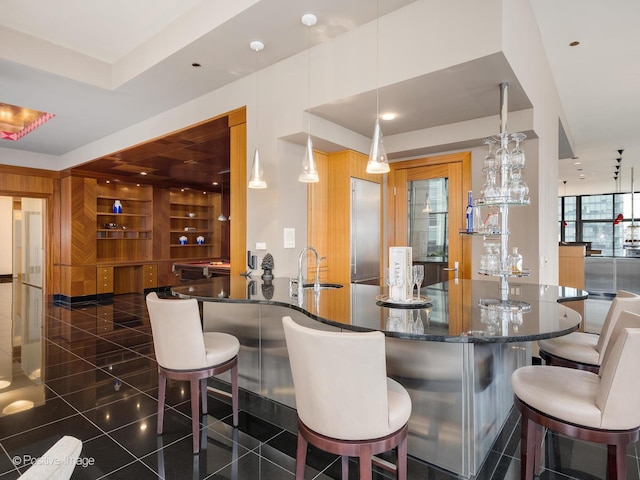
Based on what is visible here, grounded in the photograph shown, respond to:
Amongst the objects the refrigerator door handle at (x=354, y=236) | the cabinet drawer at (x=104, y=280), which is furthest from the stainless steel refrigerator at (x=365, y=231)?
the cabinet drawer at (x=104, y=280)

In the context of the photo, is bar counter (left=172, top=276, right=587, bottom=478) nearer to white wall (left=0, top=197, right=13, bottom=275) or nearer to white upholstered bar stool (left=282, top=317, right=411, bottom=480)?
white upholstered bar stool (left=282, top=317, right=411, bottom=480)

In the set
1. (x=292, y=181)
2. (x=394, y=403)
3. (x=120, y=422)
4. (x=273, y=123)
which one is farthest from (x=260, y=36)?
(x=120, y=422)

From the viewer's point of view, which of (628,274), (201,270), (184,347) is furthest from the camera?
(628,274)

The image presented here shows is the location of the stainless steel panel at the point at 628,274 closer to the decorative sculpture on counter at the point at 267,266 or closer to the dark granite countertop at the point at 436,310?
the dark granite countertop at the point at 436,310

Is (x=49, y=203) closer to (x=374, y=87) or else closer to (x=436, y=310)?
(x=374, y=87)

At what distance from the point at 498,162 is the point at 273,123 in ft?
7.50

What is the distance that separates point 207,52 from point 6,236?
1295cm

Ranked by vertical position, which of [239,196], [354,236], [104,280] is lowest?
[104,280]

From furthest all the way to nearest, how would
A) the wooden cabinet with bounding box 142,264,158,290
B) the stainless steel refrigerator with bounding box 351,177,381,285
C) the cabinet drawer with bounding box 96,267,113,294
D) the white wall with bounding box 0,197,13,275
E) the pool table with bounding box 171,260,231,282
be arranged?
the white wall with bounding box 0,197,13,275 < the wooden cabinet with bounding box 142,264,158,290 < the cabinet drawer with bounding box 96,267,113,294 < the pool table with bounding box 171,260,231,282 < the stainless steel refrigerator with bounding box 351,177,381,285

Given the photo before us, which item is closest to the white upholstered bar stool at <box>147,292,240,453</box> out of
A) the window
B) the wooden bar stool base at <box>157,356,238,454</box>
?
the wooden bar stool base at <box>157,356,238,454</box>

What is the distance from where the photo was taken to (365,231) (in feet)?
15.3

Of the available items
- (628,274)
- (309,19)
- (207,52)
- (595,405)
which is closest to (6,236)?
(207,52)

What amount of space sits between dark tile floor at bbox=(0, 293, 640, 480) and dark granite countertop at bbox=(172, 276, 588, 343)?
35.4 inches

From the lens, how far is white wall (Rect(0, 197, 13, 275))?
1216cm
